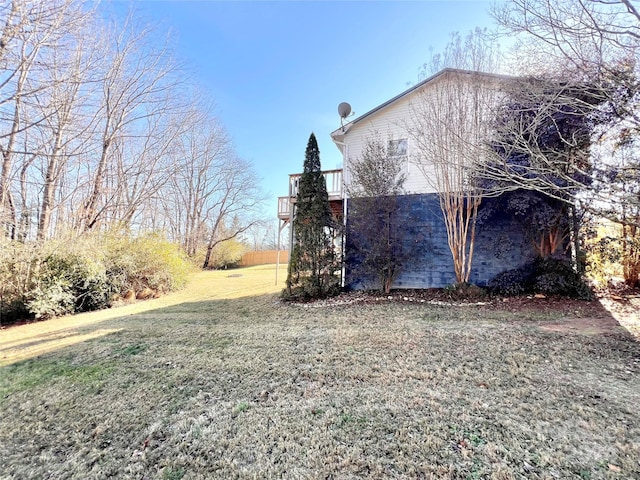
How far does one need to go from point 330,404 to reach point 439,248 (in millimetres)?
6784

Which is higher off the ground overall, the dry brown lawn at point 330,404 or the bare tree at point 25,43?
the bare tree at point 25,43

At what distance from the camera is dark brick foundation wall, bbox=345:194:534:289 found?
25.6 ft

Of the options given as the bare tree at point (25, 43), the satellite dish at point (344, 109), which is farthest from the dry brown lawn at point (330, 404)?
the satellite dish at point (344, 109)

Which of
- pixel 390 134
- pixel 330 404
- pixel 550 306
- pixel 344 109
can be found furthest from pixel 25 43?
pixel 550 306

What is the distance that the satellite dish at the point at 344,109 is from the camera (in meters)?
9.41

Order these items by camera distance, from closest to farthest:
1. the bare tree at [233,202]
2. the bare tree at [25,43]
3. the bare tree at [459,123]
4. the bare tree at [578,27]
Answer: the bare tree at [578,27]
the bare tree at [25,43]
the bare tree at [459,123]
the bare tree at [233,202]

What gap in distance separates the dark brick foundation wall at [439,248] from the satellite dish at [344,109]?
3524 millimetres

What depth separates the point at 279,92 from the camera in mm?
12305

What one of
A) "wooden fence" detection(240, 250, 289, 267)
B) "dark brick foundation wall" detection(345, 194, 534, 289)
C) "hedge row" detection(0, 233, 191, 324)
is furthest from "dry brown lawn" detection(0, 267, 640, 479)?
"wooden fence" detection(240, 250, 289, 267)

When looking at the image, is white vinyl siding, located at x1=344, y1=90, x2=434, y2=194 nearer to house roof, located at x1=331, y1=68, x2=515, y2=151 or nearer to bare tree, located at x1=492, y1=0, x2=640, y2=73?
house roof, located at x1=331, y1=68, x2=515, y2=151

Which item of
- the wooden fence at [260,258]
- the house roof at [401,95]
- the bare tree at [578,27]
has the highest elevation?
the house roof at [401,95]

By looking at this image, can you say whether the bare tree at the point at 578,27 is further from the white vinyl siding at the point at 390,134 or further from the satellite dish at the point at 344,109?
the satellite dish at the point at 344,109

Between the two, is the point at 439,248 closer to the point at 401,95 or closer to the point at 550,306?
the point at 550,306

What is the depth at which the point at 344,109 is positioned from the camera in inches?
371
